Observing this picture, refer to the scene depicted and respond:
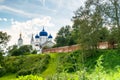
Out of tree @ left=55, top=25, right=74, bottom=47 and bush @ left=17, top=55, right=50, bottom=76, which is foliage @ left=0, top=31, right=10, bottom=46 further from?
tree @ left=55, top=25, right=74, bottom=47

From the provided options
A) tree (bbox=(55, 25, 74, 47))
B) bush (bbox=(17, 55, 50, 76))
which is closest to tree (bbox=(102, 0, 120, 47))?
bush (bbox=(17, 55, 50, 76))

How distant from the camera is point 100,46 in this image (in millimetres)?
42500

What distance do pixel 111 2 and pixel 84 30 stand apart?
567cm

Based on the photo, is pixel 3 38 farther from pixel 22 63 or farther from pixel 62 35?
pixel 62 35

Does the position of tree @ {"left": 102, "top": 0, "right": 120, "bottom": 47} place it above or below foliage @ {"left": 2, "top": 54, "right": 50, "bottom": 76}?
above

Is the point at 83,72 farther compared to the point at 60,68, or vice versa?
the point at 60,68

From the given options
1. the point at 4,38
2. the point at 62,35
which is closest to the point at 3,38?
the point at 4,38

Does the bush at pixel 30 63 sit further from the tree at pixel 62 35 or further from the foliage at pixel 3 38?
the tree at pixel 62 35

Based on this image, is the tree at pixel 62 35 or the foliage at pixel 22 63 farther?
the tree at pixel 62 35

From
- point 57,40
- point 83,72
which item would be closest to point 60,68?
point 83,72

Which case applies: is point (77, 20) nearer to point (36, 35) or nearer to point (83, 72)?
point (83, 72)

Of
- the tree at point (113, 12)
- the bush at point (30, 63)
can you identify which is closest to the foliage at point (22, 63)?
the bush at point (30, 63)

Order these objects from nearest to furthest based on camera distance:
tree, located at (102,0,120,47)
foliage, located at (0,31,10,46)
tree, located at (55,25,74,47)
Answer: tree, located at (102,0,120,47) < foliage, located at (0,31,10,46) < tree, located at (55,25,74,47)

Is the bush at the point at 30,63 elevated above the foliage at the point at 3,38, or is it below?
below
